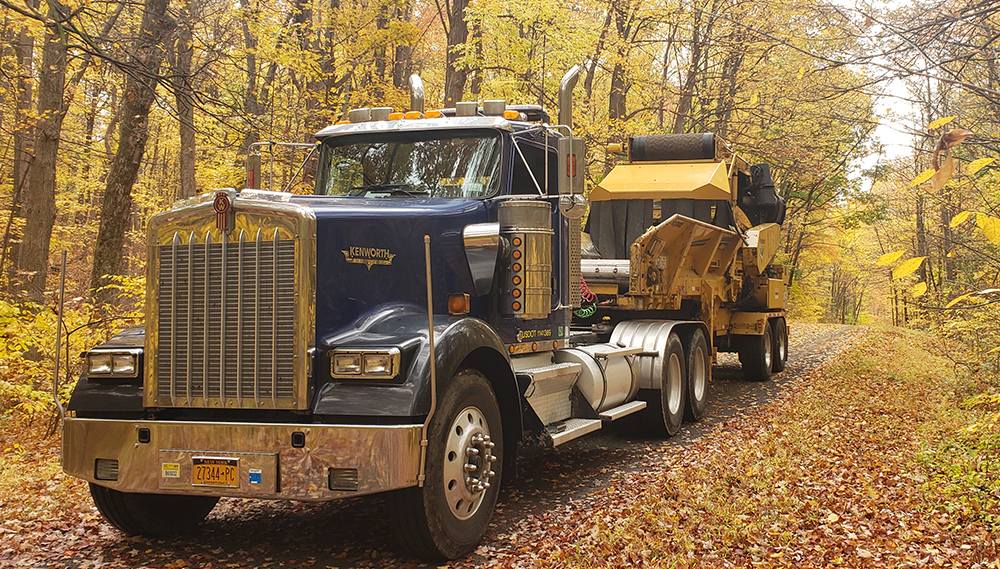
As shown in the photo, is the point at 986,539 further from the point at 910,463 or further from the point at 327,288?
the point at 327,288

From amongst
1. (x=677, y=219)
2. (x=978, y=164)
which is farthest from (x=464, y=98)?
(x=978, y=164)

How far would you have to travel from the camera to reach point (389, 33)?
16656mm

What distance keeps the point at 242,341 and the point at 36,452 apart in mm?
5380

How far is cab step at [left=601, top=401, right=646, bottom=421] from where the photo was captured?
25.6 feet

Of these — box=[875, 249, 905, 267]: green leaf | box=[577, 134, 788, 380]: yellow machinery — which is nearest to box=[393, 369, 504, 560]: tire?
box=[875, 249, 905, 267]: green leaf

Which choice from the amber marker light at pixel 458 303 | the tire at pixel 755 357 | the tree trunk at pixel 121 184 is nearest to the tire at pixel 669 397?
the amber marker light at pixel 458 303

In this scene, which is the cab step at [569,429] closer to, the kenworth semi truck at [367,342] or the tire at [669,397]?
the kenworth semi truck at [367,342]

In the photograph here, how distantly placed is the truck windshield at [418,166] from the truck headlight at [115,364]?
2.23m

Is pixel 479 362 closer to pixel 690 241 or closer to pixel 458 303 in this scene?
pixel 458 303

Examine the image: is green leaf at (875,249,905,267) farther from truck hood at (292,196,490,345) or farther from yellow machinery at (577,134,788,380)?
yellow machinery at (577,134,788,380)

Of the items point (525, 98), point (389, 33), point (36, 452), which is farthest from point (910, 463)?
point (389, 33)

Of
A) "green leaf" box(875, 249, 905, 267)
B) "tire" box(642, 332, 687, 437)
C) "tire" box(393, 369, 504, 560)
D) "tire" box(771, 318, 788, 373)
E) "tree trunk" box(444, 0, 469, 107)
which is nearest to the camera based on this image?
"green leaf" box(875, 249, 905, 267)

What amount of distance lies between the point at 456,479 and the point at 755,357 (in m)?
10.1

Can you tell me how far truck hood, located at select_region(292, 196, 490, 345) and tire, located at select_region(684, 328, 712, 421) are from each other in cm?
482
